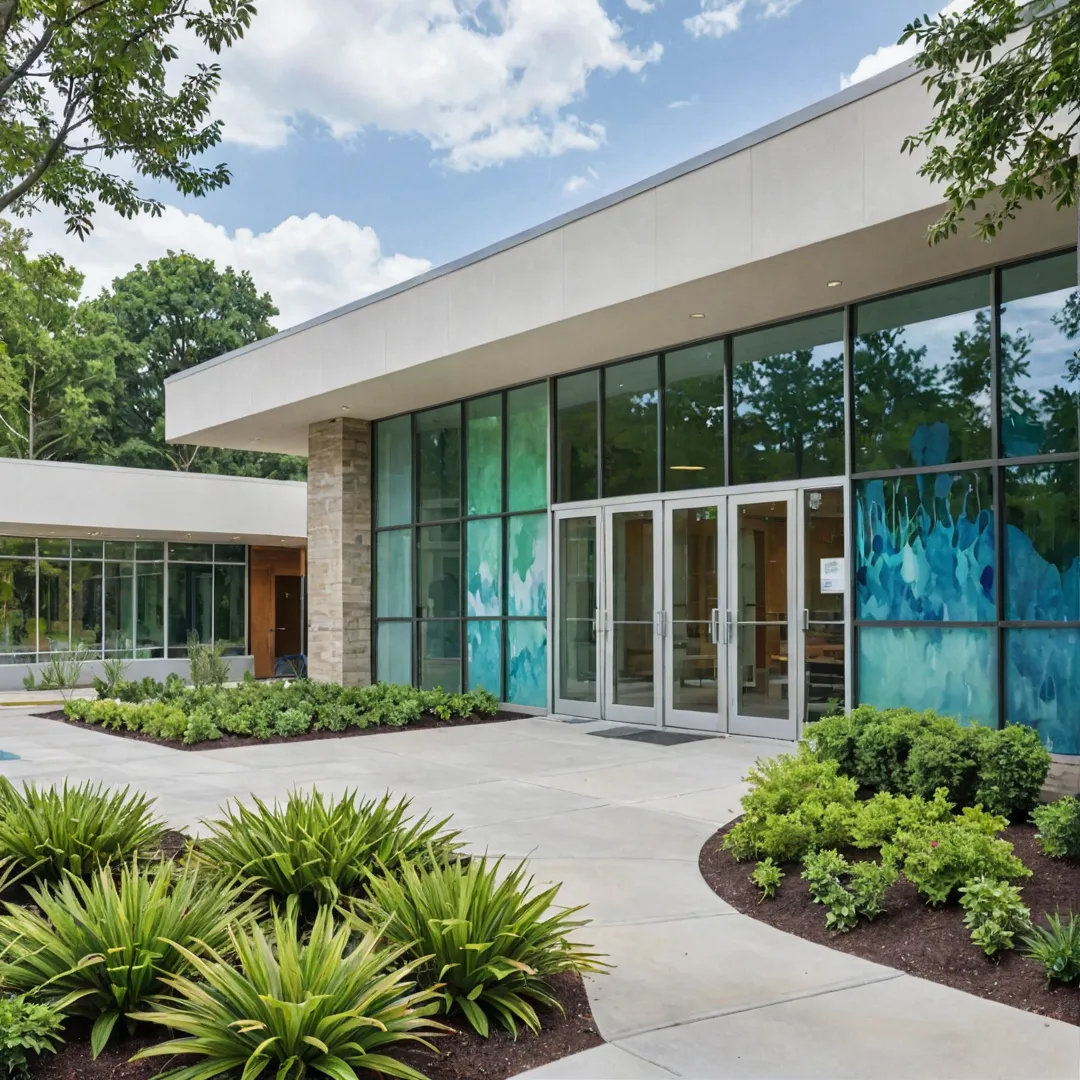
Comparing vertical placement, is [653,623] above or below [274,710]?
above

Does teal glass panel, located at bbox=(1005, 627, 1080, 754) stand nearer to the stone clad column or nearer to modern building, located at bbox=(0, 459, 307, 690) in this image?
the stone clad column

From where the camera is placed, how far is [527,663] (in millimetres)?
14648

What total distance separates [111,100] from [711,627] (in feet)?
25.6

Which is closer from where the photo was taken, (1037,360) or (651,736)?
(1037,360)

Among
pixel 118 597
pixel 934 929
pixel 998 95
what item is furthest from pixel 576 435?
pixel 118 597

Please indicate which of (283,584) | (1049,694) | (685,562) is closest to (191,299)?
(283,584)

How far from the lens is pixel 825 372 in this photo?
1095 cm

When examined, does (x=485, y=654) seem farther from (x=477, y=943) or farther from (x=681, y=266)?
(x=477, y=943)

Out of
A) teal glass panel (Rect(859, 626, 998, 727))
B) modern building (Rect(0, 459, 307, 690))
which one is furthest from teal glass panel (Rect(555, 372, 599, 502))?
modern building (Rect(0, 459, 307, 690))

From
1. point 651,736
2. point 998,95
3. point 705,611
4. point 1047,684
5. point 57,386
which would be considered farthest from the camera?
point 57,386

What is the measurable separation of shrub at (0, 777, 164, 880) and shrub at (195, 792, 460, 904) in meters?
0.51

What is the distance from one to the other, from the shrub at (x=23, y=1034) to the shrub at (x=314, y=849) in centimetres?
121

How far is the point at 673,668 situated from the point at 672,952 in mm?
7635

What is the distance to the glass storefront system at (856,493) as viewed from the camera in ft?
29.9
